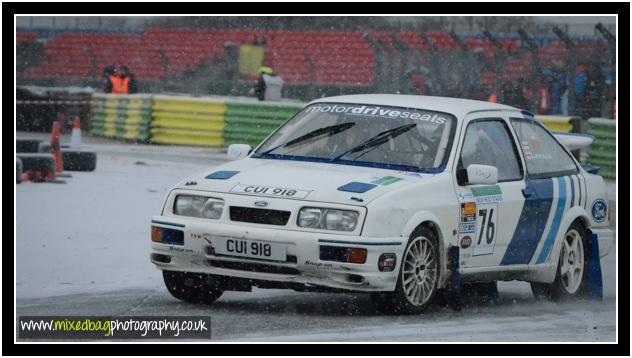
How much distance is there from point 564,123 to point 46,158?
8621 mm

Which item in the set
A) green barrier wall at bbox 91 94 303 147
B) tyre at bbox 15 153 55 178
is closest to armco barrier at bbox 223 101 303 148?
green barrier wall at bbox 91 94 303 147

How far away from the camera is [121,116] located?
2744cm

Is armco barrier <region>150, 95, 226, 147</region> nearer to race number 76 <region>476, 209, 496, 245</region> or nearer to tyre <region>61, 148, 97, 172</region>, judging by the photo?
tyre <region>61, 148, 97, 172</region>

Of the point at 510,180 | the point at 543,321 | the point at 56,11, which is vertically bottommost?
the point at 543,321

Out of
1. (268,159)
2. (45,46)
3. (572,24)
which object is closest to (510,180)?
(268,159)

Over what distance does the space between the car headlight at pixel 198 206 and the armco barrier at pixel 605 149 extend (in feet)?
45.8

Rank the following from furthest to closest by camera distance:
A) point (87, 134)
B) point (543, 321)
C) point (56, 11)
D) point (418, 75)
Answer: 1. point (418, 75)
2. point (87, 134)
3. point (56, 11)
4. point (543, 321)

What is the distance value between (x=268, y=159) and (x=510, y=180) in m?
1.61

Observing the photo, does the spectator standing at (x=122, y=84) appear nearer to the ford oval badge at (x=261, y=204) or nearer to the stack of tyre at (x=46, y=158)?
the stack of tyre at (x=46, y=158)

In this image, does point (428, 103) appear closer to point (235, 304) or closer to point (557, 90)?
point (235, 304)

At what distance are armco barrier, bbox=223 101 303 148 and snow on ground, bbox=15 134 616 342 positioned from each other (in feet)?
36.5

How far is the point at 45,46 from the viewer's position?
47219 mm

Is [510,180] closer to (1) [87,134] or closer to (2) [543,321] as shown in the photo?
(2) [543,321]

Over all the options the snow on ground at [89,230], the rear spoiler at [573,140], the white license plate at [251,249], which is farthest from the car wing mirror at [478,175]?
the snow on ground at [89,230]
